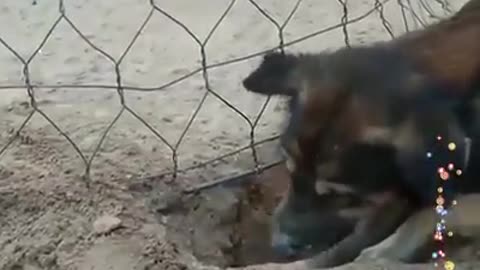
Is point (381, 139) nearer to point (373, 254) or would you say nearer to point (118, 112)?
point (373, 254)

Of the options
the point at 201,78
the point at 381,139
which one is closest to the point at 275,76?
the point at 381,139

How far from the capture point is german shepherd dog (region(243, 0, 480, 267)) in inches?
47.9

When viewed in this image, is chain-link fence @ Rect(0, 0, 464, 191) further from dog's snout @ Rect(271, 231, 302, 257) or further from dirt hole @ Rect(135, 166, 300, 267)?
dog's snout @ Rect(271, 231, 302, 257)

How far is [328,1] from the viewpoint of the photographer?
6.68 ft

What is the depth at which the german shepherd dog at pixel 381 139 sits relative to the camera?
4.00 ft

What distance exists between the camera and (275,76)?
4.45 ft

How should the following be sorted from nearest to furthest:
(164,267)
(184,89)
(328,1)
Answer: (164,267) → (184,89) → (328,1)

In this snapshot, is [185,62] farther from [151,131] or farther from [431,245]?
[431,245]

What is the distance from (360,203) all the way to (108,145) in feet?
1.19

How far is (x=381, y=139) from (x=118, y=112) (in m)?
0.44

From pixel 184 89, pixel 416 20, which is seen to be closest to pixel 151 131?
pixel 184 89

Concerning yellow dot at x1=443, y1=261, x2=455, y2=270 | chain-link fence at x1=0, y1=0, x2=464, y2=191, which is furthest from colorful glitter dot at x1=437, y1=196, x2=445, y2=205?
chain-link fence at x1=0, y1=0, x2=464, y2=191

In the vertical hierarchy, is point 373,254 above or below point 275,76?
below
